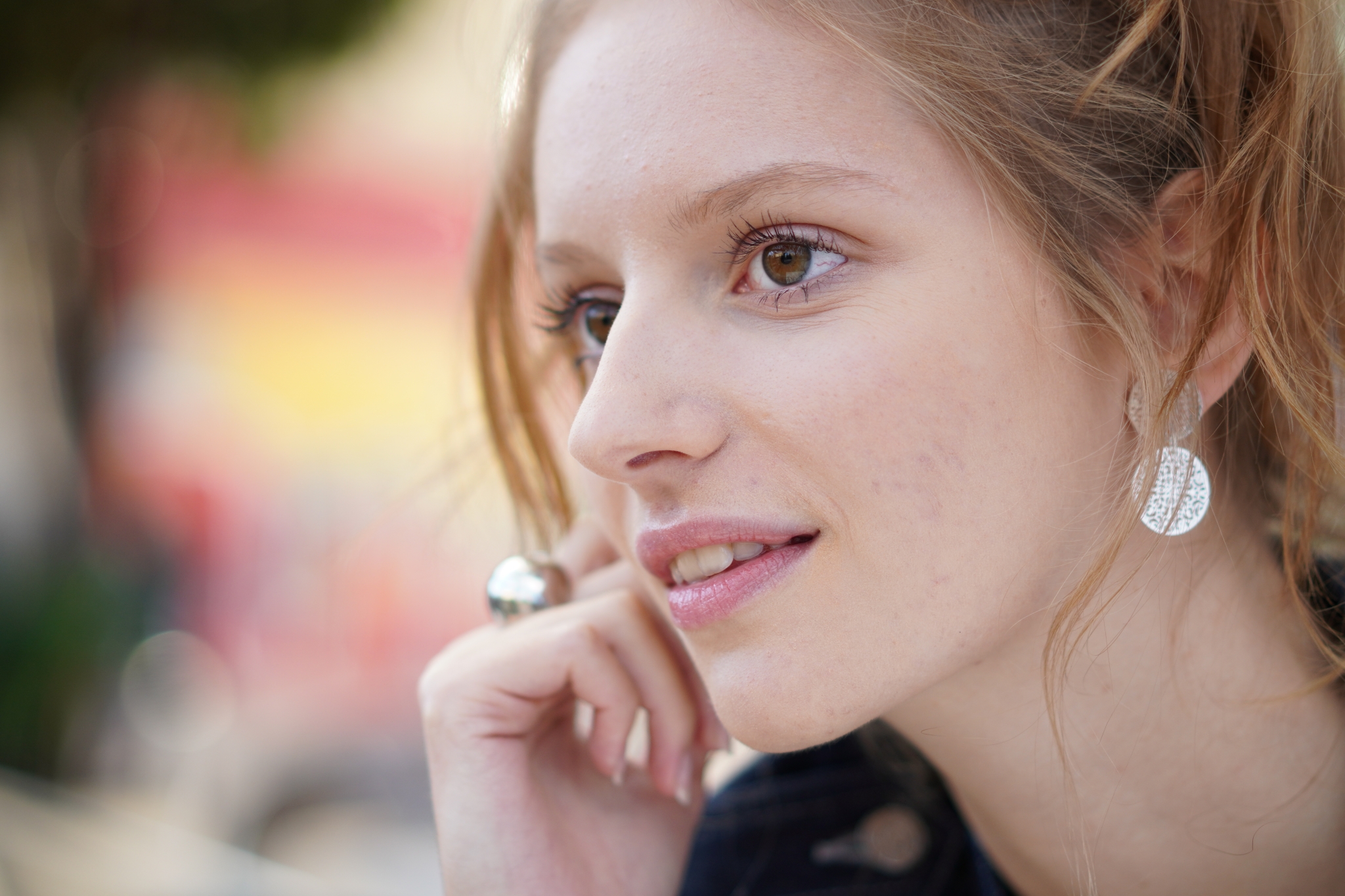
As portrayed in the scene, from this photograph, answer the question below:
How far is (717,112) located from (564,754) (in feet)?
3.63

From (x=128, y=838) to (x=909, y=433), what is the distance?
3.27 m

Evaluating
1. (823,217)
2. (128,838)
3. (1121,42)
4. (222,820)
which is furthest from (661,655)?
(222,820)

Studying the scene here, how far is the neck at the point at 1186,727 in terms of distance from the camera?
1234mm

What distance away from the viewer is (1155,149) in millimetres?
1188

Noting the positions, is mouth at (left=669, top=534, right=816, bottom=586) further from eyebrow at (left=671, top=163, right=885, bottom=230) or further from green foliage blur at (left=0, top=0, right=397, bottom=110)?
green foliage blur at (left=0, top=0, right=397, bottom=110)

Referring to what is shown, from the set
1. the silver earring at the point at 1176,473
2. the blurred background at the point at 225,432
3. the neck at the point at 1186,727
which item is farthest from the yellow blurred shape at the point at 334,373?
the silver earring at the point at 1176,473

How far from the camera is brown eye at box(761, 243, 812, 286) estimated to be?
1139mm

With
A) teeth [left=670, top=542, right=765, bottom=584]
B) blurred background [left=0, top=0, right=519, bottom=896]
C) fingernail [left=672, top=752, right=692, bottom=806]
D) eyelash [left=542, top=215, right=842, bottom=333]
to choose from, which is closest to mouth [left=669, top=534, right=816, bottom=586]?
teeth [left=670, top=542, right=765, bottom=584]

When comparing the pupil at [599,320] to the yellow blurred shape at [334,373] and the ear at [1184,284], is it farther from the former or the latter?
the yellow blurred shape at [334,373]

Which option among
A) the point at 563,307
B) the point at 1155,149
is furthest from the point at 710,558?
the point at 1155,149

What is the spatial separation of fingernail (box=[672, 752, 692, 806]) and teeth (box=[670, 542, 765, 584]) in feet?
1.58

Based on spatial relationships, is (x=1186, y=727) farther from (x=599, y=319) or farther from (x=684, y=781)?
(x=599, y=319)

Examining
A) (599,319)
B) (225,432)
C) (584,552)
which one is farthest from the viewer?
(225,432)

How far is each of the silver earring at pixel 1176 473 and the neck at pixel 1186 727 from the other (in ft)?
0.18
